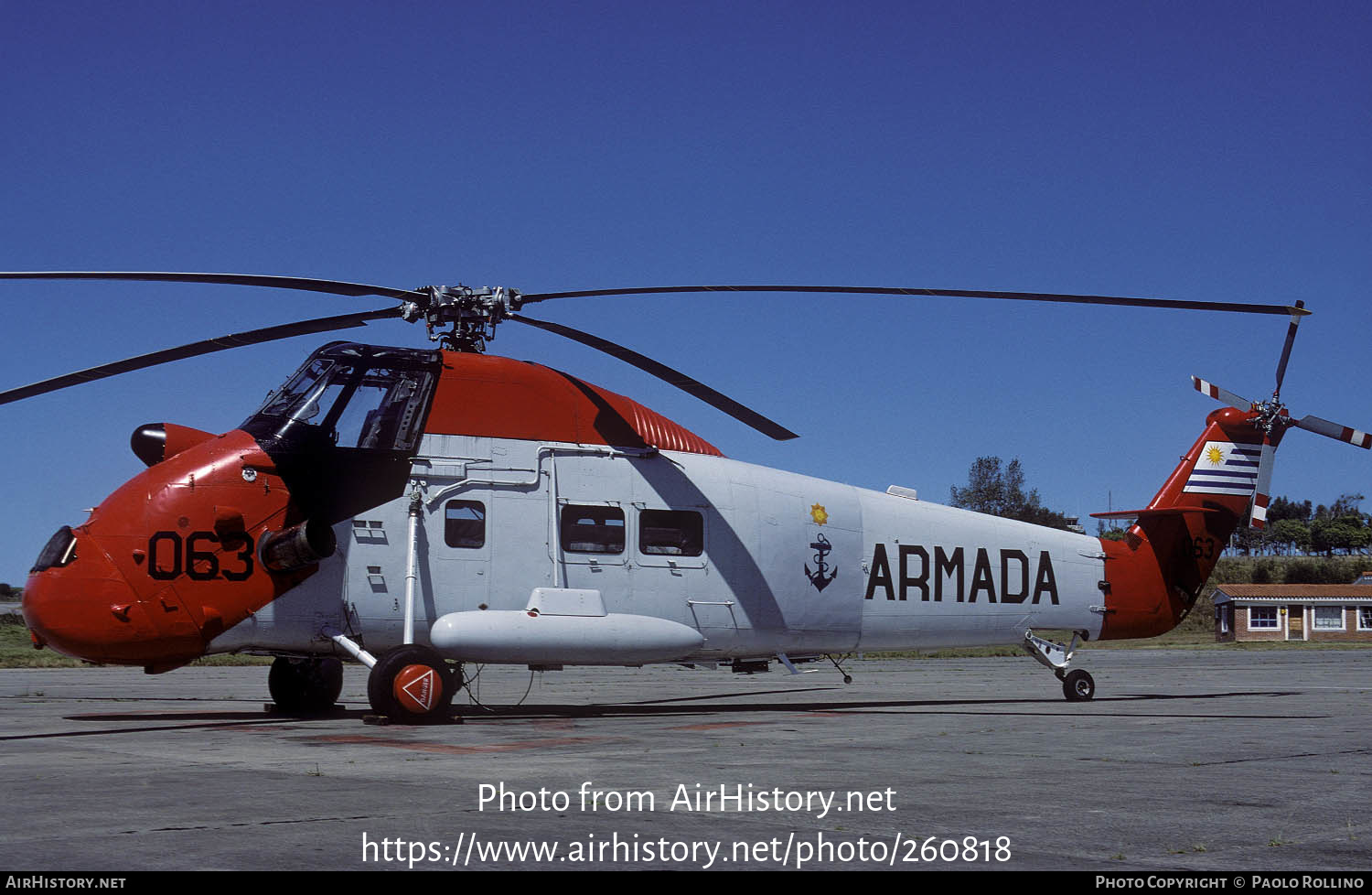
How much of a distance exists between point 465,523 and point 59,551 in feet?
16.9

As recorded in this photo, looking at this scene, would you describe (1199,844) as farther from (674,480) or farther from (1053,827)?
(674,480)

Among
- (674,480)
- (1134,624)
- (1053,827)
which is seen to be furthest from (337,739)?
(1134,624)

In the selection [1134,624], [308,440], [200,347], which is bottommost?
[1134,624]

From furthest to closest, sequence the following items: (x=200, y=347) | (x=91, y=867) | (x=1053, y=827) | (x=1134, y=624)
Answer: (x=1134, y=624) < (x=200, y=347) < (x=1053, y=827) < (x=91, y=867)

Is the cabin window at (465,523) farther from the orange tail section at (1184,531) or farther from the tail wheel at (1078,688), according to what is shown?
the orange tail section at (1184,531)

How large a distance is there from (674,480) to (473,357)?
353cm

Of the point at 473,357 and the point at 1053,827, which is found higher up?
the point at 473,357

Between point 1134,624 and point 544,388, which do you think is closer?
point 544,388

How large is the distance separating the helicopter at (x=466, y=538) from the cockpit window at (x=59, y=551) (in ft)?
0.16

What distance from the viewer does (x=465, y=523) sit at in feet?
56.6

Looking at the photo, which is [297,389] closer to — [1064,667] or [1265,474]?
[1064,667]

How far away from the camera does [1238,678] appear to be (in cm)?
3097

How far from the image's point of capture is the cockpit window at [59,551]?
15258mm

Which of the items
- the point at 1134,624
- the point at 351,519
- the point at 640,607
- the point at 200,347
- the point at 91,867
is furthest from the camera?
the point at 1134,624
